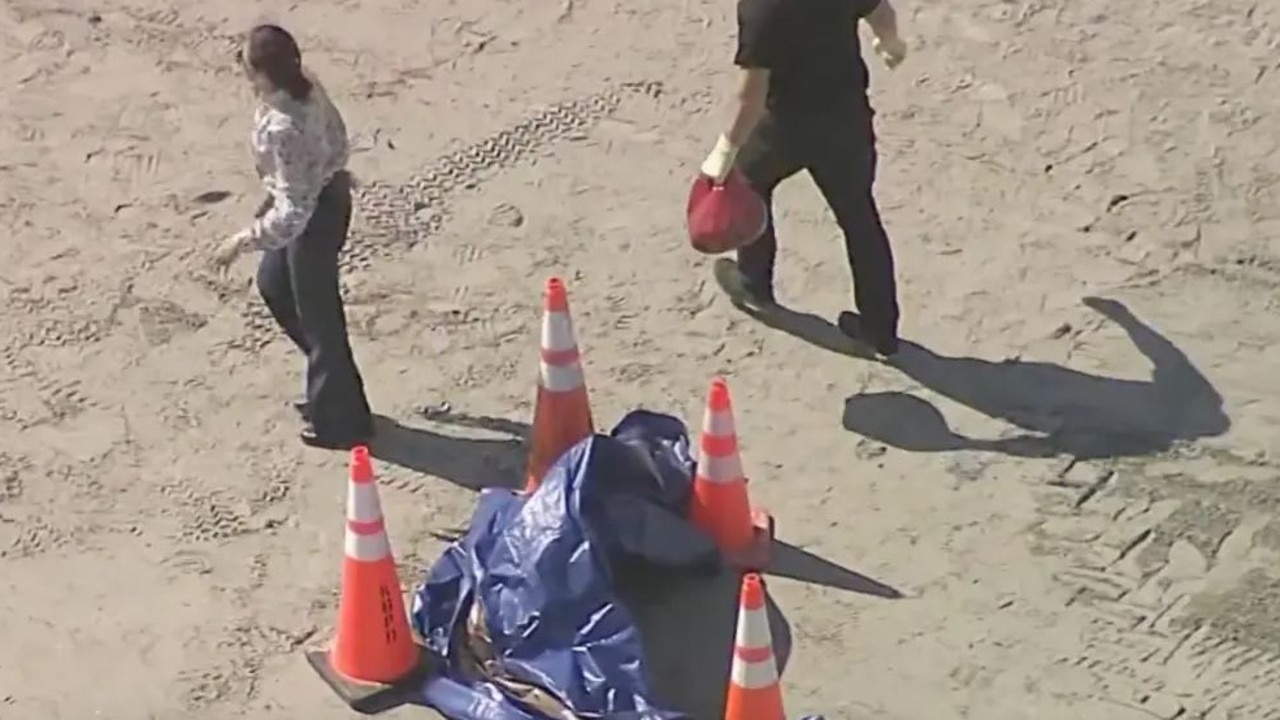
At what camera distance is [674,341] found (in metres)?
8.48

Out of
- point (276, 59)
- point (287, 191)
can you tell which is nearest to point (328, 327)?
point (287, 191)

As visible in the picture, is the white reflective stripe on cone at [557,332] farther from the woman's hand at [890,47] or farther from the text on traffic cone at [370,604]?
the woman's hand at [890,47]

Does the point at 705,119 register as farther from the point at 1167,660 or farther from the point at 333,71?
the point at 1167,660

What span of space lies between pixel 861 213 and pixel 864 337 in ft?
1.51

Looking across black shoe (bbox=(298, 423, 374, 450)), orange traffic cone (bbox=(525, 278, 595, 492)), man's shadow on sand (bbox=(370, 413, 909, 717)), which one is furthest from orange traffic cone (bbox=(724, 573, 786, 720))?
black shoe (bbox=(298, 423, 374, 450))

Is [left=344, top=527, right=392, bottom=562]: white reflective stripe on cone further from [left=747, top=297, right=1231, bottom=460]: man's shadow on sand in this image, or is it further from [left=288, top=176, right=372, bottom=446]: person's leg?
[left=747, top=297, right=1231, bottom=460]: man's shadow on sand

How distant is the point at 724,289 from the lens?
8.74 metres

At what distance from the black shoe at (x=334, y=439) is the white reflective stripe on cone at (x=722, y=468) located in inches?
51.4

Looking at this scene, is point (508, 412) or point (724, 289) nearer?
point (508, 412)

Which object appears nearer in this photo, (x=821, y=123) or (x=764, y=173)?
(x=821, y=123)

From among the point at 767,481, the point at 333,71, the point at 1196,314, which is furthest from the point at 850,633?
the point at 333,71

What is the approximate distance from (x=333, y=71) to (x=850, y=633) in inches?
165

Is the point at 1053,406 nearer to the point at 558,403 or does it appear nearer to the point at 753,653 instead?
the point at 558,403

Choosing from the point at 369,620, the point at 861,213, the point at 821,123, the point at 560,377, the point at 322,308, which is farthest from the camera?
the point at 861,213
